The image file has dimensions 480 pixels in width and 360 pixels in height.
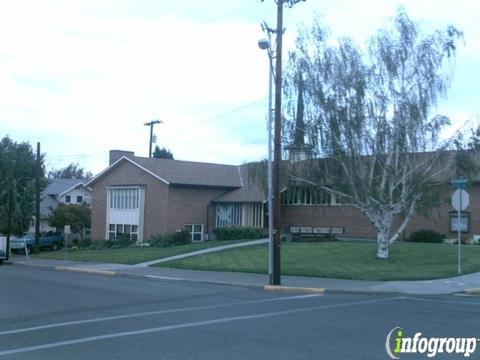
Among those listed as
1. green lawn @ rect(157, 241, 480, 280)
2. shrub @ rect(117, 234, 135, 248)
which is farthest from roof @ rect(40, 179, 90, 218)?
green lawn @ rect(157, 241, 480, 280)

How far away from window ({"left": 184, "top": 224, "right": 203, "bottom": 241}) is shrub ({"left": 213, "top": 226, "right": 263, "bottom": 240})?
3.49m

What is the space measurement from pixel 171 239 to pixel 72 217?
1772 centimetres

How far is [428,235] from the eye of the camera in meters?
36.0

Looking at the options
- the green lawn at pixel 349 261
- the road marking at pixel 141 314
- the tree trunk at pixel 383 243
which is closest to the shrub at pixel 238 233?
the green lawn at pixel 349 261

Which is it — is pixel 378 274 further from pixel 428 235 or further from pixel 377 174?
pixel 428 235

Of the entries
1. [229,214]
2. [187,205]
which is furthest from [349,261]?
[187,205]

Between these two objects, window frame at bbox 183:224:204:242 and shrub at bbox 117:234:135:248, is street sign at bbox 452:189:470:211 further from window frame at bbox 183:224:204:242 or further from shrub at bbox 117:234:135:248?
shrub at bbox 117:234:135:248

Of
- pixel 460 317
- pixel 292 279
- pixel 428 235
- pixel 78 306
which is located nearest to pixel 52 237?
pixel 428 235

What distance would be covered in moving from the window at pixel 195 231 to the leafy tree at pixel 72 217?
47.6 feet

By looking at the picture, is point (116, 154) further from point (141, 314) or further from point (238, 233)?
point (141, 314)

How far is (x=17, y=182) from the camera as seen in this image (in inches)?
1932

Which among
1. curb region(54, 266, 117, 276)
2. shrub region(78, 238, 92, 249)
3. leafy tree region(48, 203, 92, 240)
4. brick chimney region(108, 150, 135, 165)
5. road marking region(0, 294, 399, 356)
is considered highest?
brick chimney region(108, 150, 135, 165)

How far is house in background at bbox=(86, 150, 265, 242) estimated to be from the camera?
43094 mm

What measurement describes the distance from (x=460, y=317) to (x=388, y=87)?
45.1 feet
